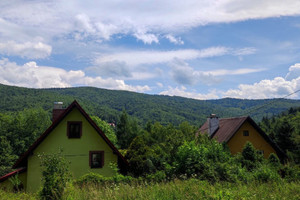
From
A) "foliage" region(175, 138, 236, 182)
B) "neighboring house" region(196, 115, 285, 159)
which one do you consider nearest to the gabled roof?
"foliage" region(175, 138, 236, 182)

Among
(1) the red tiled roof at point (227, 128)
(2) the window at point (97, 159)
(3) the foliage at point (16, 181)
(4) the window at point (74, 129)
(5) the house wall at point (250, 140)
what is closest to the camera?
(3) the foliage at point (16, 181)

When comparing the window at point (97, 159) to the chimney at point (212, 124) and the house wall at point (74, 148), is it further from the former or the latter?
the chimney at point (212, 124)

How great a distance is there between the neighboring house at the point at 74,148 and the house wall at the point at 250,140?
15458 millimetres

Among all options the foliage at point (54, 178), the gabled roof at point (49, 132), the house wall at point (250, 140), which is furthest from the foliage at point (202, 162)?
the house wall at point (250, 140)

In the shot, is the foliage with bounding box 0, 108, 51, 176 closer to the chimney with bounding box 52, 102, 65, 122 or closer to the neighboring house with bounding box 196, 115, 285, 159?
the chimney with bounding box 52, 102, 65, 122

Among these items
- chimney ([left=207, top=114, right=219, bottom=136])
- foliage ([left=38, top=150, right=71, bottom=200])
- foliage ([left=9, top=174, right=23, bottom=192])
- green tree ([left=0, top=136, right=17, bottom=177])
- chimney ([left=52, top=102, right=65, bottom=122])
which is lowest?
green tree ([left=0, top=136, right=17, bottom=177])

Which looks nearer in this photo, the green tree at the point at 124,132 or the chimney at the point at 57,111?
the chimney at the point at 57,111

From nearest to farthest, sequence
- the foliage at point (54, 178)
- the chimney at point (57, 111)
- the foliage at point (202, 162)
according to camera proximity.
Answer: the foliage at point (54, 178), the foliage at point (202, 162), the chimney at point (57, 111)

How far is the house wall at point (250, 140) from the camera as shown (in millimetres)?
29984

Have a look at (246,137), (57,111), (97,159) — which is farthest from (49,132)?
(246,137)

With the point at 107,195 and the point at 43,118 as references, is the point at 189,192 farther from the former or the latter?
the point at 43,118

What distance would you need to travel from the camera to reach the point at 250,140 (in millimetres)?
30438

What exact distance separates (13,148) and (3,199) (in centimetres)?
5651

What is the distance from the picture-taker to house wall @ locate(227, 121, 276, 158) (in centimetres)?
2998
